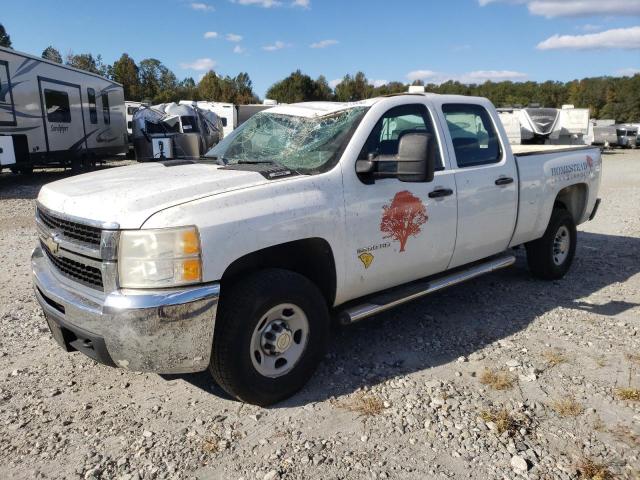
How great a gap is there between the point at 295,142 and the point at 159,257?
1557mm

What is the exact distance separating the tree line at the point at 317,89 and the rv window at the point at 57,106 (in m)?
31.0

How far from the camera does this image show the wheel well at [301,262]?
3.22 meters

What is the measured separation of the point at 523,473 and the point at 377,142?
2334mm

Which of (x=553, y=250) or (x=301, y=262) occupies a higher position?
(x=301, y=262)

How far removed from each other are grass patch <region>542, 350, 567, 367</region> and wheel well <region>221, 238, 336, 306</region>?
68.8 inches

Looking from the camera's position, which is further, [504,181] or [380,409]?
[504,181]

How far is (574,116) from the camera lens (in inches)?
1015

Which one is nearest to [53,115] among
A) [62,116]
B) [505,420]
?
[62,116]

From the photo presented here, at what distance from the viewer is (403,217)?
3822mm

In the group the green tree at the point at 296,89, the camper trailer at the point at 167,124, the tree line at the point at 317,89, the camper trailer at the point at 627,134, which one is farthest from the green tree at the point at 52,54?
the camper trailer at the point at 627,134

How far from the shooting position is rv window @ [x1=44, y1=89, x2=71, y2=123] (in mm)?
14102

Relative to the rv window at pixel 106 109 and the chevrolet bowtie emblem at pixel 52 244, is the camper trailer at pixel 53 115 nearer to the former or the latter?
the rv window at pixel 106 109

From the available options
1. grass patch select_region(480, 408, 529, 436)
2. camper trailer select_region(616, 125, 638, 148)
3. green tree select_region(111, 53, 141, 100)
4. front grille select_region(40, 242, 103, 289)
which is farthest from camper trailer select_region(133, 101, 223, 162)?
green tree select_region(111, 53, 141, 100)

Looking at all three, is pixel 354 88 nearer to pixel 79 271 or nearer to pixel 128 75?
pixel 128 75
